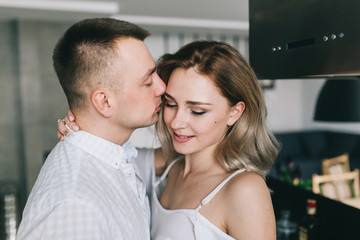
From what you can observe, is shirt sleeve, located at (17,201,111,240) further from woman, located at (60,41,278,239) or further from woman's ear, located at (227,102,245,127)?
woman's ear, located at (227,102,245,127)

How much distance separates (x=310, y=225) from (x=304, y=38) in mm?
876

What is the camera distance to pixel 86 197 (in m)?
0.91

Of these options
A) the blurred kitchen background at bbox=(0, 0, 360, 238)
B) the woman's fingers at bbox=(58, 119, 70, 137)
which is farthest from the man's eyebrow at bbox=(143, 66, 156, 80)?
the blurred kitchen background at bbox=(0, 0, 360, 238)

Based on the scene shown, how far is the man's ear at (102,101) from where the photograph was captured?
116cm

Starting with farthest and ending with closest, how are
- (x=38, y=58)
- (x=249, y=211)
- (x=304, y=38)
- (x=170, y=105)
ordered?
(x=38, y=58) < (x=170, y=105) < (x=249, y=211) < (x=304, y=38)

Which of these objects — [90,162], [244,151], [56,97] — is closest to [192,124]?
[244,151]

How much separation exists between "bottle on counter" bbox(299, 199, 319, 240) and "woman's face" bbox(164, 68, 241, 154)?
0.52m

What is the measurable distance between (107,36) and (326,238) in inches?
48.0

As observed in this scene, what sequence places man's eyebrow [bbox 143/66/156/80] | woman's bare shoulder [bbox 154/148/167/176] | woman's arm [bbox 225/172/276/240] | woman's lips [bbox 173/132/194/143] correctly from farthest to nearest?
woman's bare shoulder [bbox 154/148/167/176] < woman's lips [bbox 173/132/194/143] < man's eyebrow [bbox 143/66/156/80] < woman's arm [bbox 225/172/276/240]

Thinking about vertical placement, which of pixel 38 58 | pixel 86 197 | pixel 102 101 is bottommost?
pixel 86 197

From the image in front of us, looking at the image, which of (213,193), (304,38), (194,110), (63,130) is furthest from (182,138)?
(304,38)

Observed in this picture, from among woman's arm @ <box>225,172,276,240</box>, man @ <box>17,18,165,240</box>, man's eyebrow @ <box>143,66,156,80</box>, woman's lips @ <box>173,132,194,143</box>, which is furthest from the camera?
woman's lips @ <box>173,132,194,143</box>

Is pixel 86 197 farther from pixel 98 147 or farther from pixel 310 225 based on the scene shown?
pixel 310 225

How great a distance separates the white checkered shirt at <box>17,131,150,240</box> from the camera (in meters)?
0.86
